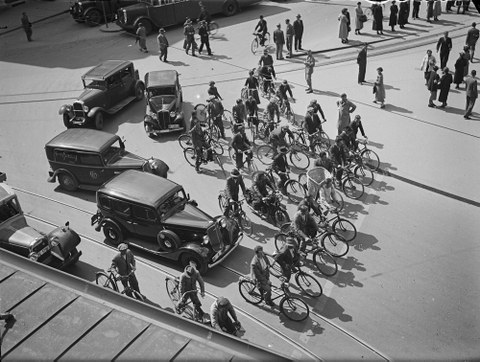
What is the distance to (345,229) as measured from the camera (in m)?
15.4

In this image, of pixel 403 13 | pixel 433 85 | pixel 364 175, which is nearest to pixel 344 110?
pixel 364 175

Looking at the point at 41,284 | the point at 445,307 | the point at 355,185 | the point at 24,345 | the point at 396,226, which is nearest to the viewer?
the point at 24,345

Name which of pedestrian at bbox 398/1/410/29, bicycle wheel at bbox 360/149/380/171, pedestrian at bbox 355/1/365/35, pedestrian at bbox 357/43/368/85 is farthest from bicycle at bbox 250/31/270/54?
bicycle wheel at bbox 360/149/380/171

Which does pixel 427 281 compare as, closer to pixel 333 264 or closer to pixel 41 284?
pixel 333 264

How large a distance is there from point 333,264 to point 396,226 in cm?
259

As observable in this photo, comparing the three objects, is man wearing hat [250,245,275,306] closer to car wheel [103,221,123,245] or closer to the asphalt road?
the asphalt road

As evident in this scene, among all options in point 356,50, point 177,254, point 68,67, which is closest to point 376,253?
point 177,254

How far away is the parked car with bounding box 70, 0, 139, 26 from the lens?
110 feet

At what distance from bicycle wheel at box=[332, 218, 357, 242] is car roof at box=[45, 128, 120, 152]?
7.25 metres

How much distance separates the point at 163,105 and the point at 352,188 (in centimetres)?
784

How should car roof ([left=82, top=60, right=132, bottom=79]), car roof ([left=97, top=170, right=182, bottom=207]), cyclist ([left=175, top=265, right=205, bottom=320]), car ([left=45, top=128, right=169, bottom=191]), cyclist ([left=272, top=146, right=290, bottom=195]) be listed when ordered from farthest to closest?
car roof ([left=82, top=60, right=132, bottom=79]), car ([left=45, top=128, right=169, bottom=191]), cyclist ([left=272, top=146, right=290, bottom=195]), car roof ([left=97, top=170, right=182, bottom=207]), cyclist ([left=175, top=265, right=205, bottom=320])

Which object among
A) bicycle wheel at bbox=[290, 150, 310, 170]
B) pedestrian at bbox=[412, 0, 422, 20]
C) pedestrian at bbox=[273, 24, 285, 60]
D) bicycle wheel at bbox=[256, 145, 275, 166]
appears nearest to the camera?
bicycle wheel at bbox=[290, 150, 310, 170]

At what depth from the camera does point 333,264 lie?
14234 mm

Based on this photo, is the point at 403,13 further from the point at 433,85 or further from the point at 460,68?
the point at 433,85
